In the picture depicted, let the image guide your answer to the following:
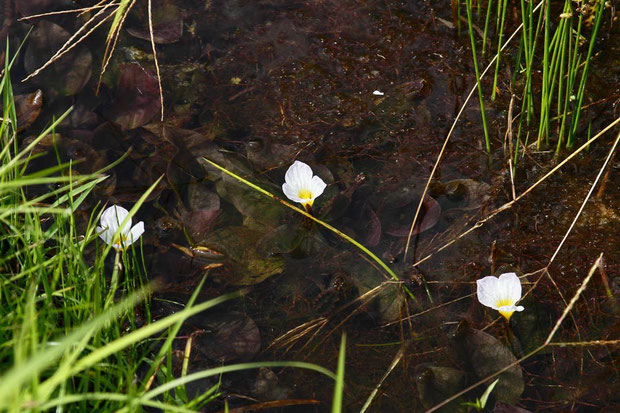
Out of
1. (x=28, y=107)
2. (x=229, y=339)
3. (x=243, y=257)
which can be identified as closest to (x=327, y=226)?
(x=243, y=257)

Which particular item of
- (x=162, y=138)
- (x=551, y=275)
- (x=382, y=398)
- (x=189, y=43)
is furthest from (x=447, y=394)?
(x=189, y=43)

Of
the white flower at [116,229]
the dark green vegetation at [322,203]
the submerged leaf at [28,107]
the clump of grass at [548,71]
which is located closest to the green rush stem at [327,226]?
the dark green vegetation at [322,203]

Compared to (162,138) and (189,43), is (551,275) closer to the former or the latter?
(162,138)

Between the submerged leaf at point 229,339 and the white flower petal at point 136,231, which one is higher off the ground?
the white flower petal at point 136,231

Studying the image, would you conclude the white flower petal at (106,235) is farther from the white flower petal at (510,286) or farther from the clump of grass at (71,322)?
the white flower petal at (510,286)

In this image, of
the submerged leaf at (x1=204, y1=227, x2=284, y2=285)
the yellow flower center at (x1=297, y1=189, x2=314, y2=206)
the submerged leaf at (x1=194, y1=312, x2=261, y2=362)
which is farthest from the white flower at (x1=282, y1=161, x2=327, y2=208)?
the submerged leaf at (x1=194, y1=312, x2=261, y2=362)

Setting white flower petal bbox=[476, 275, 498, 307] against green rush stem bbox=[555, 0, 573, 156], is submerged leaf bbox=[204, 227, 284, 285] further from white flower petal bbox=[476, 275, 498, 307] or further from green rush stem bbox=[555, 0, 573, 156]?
green rush stem bbox=[555, 0, 573, 156]
